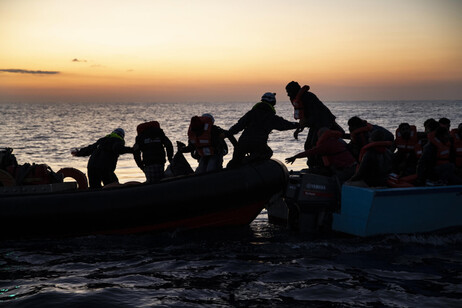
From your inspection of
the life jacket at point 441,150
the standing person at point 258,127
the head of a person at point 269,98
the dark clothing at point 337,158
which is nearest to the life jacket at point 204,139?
the standing person at point 258,127

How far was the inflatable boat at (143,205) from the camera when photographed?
7012mm

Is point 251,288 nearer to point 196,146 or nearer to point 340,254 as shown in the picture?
point 340,254

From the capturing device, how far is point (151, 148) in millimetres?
8016

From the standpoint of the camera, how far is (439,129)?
25.1 ft

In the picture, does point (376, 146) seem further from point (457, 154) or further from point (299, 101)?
point (457, 154)

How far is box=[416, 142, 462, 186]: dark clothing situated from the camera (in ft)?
24.8

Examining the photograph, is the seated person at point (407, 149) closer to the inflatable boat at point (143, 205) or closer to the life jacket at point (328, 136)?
the life jacket at point (328, 136)

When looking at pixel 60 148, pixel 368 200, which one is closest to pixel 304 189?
pixel 368 200

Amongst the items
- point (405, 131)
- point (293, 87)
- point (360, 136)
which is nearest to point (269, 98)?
point (293, 87)

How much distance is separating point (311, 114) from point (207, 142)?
1669 millimetres

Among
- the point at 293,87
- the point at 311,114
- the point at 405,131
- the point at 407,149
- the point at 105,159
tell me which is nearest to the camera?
the point at 311,114

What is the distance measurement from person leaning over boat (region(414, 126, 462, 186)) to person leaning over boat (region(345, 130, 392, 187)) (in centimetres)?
90

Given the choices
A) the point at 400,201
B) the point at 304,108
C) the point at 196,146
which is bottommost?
the point at 400,201

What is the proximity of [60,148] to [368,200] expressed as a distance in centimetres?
2081
